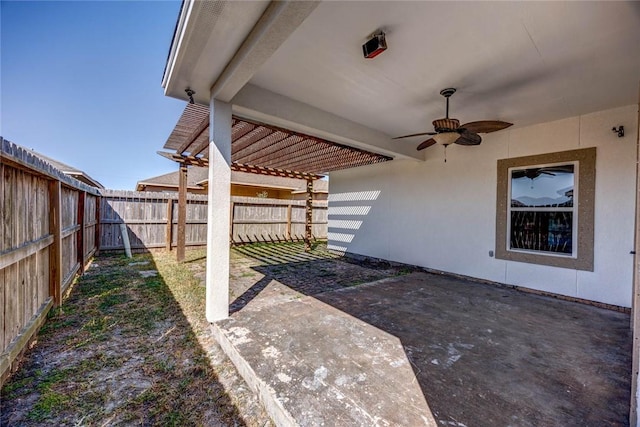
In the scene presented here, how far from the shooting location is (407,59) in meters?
2.68

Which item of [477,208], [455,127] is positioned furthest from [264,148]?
[477,208]

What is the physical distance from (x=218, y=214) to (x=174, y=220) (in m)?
5.93

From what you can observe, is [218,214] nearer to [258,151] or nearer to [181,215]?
[258,151]

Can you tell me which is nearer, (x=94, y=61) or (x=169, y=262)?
(x=94, y=61)

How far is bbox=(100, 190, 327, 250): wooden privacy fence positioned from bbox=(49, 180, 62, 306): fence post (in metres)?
4.47

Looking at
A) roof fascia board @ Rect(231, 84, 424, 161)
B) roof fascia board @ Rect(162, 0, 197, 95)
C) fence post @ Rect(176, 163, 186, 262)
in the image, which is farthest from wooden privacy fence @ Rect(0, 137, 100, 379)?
fence post @ Rect(176, 163, 186, 262)

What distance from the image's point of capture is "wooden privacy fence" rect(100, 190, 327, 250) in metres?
7.10

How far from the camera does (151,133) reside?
43.5 ft

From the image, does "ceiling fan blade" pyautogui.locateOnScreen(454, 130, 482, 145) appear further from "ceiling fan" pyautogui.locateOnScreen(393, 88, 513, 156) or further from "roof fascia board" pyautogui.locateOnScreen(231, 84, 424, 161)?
"roof fascia board" pyautogui.locateOnScreen(231, 84, 424, 161)

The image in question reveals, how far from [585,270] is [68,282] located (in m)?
7.89

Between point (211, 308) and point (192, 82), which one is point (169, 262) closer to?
point (211, 308)

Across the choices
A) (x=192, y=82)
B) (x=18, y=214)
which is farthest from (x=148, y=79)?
(x=18, y=214)

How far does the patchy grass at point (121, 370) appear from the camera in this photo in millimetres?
1707

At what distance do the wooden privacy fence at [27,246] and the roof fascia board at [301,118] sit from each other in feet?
6.93
